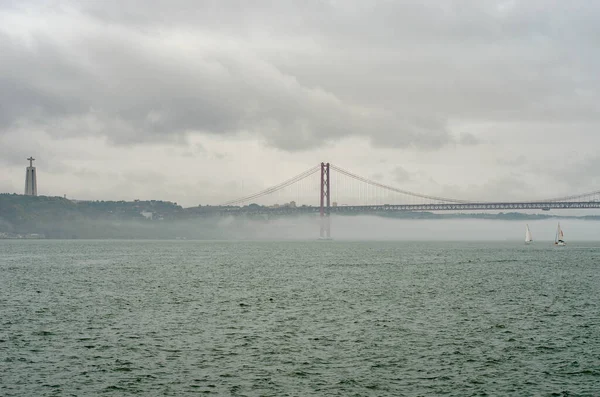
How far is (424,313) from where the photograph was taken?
102 feet

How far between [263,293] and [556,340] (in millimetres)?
20040

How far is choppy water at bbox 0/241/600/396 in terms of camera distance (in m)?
17.8

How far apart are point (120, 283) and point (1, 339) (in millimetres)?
24131

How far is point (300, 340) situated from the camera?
23.8 m

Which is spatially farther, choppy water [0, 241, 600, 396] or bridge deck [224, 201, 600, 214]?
bridge deck [224, 201, 600, 214]

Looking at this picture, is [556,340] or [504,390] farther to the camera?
[556,340]

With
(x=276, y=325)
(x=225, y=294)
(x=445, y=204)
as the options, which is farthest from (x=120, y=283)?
(x=445, y=204)

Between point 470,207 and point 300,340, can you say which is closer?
point 300,340

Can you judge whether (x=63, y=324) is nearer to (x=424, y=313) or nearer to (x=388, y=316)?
(x=388, y=316)

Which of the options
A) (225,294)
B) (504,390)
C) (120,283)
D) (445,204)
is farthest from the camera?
(445,204)

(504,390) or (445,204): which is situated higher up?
(445,204)

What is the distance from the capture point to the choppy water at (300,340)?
17.8m

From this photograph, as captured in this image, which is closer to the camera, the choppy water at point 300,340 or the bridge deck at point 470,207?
→ the choppy water at point 300,340

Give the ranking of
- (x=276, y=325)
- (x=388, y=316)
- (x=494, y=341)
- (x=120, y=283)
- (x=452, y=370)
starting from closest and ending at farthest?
(x=452, y=370)
(x=494, y=341)
(x=276, y=325)
(x=388, y=316)
(x=120, y=283)
